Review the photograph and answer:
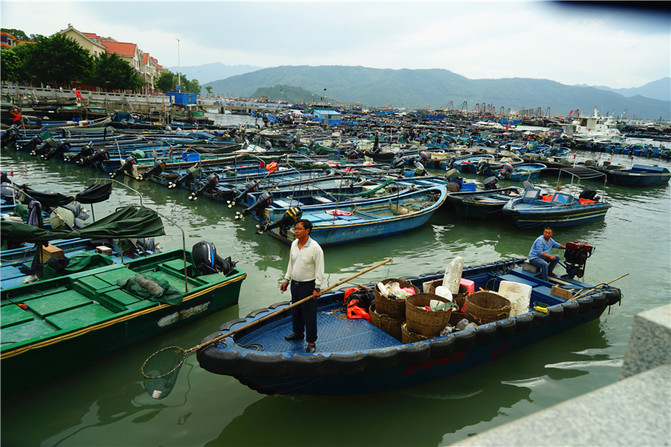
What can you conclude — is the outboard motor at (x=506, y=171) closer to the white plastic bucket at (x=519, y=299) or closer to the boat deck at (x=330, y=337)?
the white plastic bucket at (x=519, y=299)

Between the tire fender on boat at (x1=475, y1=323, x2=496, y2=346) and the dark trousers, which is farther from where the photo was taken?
the tire fender on boat at (x1=475, y1=323, x2=496, y2=346)

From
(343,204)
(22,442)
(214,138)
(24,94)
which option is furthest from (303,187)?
(24,94)

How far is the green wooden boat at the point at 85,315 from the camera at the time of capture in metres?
5.70

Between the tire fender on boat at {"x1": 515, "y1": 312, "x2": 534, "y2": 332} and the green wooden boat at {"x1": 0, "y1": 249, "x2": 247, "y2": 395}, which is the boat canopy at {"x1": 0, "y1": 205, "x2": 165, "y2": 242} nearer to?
the green wooden boat at {"x1": 0, "y1": 249, "x2": 247, "y2": 395}

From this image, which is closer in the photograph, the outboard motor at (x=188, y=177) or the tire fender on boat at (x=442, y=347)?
the tire fender on boat at (x=442, y=347)

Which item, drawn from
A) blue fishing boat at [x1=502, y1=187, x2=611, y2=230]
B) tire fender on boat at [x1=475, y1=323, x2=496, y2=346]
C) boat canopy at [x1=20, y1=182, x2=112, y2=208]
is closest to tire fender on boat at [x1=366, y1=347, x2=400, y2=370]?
tire fender on boat at [x1=475, y1=323, x2=496, y2=346]

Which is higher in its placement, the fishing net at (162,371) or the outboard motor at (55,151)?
the outboard motor at (55,151)

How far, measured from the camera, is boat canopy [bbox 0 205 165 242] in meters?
6.63

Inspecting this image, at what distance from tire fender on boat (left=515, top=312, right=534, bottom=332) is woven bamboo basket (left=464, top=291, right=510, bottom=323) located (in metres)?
0.20

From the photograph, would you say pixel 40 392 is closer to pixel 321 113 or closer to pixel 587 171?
pixel 587 171

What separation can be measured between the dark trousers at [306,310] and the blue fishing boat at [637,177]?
30.4 metres

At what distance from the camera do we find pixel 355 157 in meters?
32.1

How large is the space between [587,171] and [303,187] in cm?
1537

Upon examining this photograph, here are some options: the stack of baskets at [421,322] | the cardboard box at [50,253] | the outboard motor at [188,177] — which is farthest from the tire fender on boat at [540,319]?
the outboard motor at [188,177]
